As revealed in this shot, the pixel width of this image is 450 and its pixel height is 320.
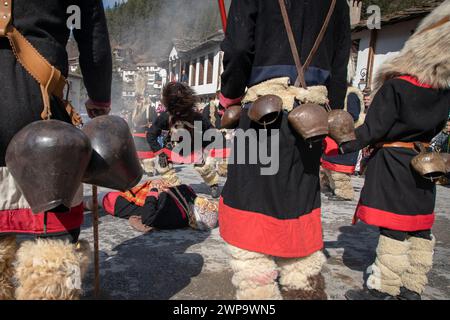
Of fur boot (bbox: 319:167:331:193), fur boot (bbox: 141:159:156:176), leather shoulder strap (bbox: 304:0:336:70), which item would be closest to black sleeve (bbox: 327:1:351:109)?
leather shoulder strap (bbox: 304:0:336:70)

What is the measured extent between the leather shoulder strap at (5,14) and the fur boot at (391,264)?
2.22 meters

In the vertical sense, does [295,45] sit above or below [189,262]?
above

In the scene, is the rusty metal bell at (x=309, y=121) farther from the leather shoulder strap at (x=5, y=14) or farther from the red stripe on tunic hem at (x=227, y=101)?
the leather shoulder strap at (x=5, y=14)

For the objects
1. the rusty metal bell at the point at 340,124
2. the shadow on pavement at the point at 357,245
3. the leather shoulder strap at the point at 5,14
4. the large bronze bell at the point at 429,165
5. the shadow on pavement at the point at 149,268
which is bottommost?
the shadow on pavement at the point at 357,245

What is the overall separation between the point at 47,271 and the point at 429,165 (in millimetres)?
2022

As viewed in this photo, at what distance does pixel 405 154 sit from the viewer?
7.51 ft

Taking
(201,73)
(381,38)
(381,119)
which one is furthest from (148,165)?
(201,73)

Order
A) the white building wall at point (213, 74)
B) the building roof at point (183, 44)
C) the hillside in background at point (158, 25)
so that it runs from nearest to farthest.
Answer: the white building wall at point (213, 74) < the building roof at point (183, 44) < the hillside in background at point (158, 25)

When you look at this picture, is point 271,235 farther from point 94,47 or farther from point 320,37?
point 94,47

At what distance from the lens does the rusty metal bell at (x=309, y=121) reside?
1.62m

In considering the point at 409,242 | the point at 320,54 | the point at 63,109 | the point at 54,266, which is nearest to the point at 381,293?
the point at 409,242

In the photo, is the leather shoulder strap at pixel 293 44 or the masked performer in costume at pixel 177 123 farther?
the masked performer in costume at pixel 177 123

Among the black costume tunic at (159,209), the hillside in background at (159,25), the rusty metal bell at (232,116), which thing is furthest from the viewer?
the hillside in background at (159,25)

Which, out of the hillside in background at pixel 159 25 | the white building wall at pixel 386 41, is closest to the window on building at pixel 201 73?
the hillside in background at pixel 159 25
